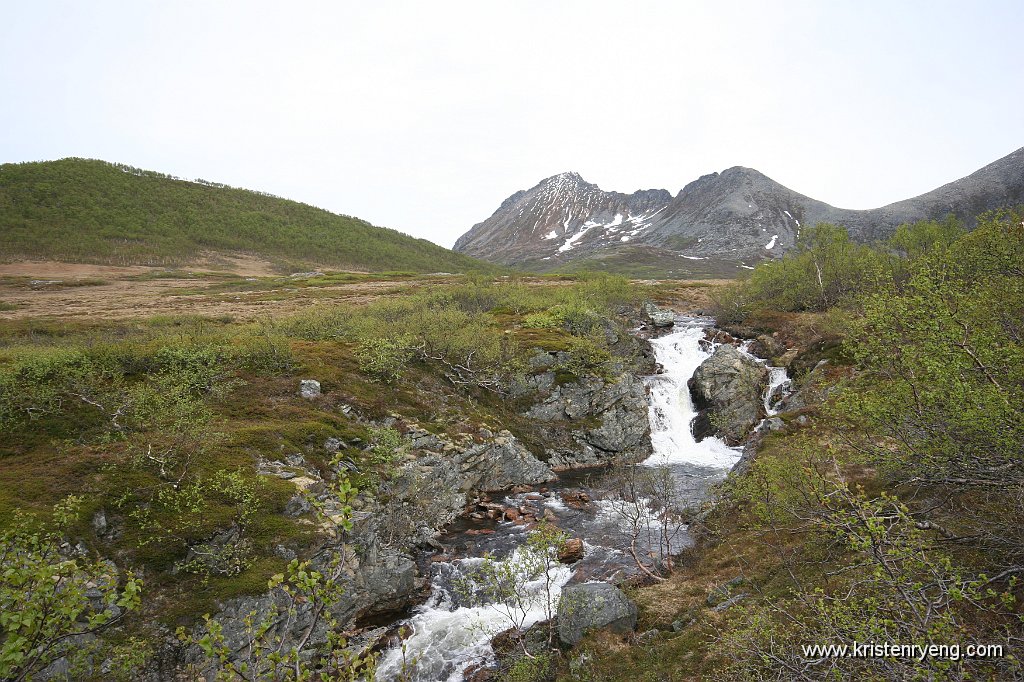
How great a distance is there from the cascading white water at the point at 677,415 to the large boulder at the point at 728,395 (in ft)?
2.79

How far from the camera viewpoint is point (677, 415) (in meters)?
40.6

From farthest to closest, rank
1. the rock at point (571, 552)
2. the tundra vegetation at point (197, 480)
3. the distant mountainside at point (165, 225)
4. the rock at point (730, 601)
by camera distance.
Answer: the distant mountainside at point (165, 225) < the rock at point (571, 552) < the rock at point (730, 601) < the tundra vegetation at point (197, 480)

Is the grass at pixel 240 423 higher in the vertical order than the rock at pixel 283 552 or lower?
higher

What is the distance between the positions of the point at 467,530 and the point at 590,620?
10581 mm

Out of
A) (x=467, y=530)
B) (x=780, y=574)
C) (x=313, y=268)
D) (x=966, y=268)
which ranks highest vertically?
(x=313, y=268)

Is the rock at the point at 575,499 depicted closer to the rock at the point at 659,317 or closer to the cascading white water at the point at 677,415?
the cascading white water at the point at 677,415

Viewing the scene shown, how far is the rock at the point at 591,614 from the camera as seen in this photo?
49.8 ft

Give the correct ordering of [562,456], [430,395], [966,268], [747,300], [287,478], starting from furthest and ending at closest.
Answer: [747,300]
[562,456]
[430,395]
[966,268]
[287,478]

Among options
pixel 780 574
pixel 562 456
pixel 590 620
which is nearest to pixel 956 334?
pixel 780 574

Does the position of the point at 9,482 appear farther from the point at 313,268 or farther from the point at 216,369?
the point at 313,268

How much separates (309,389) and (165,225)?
12572 centimetres

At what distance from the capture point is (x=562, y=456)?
113ft

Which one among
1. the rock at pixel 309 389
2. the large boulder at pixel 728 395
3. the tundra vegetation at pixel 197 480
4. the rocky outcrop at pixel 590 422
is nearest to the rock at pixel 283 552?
the tundra vegetation at pixel 197 480

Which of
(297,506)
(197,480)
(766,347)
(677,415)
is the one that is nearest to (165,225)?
(197,480)
